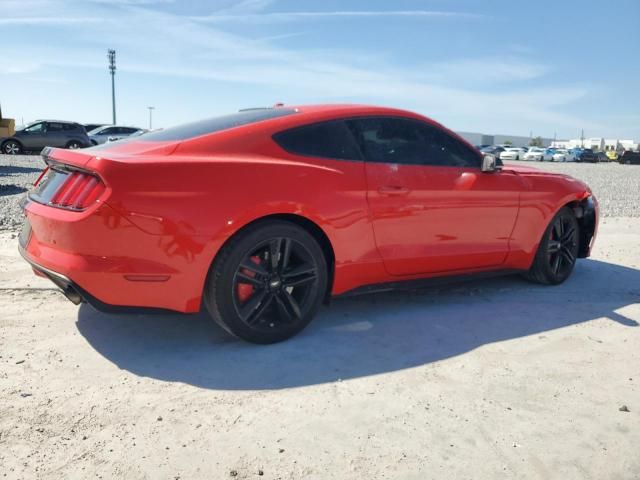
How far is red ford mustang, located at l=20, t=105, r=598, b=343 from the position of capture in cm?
271

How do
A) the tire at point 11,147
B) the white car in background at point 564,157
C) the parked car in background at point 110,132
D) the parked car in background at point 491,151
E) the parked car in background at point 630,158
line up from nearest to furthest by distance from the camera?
1. the parked car in background at point 491,151
2. the tire at point 11,147
3. the parked car in background at point 110,132
4. the parked car in background at point 630,158
5. the white car in background at point 564,157

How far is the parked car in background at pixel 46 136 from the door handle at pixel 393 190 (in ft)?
72.9

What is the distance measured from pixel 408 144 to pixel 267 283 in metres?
1.42

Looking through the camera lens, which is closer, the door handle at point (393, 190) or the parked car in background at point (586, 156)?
the door handle at point (393, 190)

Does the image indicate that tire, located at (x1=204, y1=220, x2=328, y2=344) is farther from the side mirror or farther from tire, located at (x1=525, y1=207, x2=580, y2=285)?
tire, located at (x1=525, y1=207, x2=580, y2=285)

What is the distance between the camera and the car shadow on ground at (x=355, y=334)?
288 cm

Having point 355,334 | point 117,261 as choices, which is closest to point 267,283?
point 355,334

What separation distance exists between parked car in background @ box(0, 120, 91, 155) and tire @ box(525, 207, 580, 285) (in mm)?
22030

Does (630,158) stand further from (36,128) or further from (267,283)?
(267,283)

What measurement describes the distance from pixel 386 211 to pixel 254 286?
0.99m

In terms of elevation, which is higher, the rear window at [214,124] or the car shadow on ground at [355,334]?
the rear window at [214,124]

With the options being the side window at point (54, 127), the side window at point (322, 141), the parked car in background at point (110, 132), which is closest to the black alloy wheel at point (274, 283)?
the side window at point (322, 141)

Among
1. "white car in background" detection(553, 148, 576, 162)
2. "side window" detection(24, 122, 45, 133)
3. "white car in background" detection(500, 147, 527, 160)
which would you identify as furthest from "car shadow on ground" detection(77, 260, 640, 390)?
"white car in background" detection(500, 147, 527, 160)

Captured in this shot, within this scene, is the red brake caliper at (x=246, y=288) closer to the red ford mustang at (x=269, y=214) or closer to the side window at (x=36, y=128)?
the red ford mustang at (x=269, y=214)
